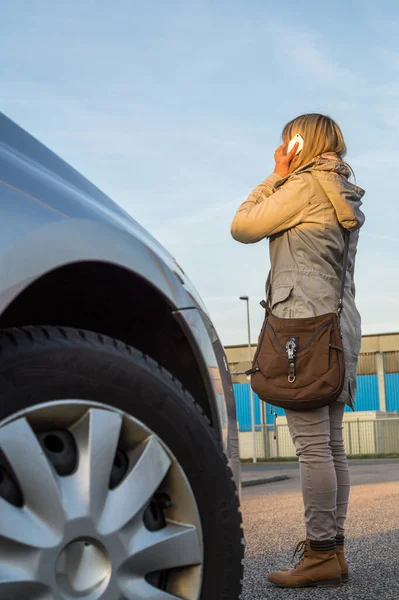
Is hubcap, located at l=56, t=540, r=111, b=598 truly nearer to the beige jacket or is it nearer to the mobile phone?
the beige jacket

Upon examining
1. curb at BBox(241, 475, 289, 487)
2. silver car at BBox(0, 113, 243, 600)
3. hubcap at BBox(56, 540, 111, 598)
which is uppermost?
silver car at BBox(0, 113, 243, 600)

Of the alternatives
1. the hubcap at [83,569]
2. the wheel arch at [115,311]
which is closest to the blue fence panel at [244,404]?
the wheel arch at [115,311]

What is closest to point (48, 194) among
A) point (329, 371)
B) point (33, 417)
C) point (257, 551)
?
point (33, 417)

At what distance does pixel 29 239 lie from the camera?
1.79 meters

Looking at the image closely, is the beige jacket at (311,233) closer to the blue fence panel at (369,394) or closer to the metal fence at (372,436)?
the metal fence at (372,436)

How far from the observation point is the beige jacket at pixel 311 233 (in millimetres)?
3568

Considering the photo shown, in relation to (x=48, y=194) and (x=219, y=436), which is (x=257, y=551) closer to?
(x=219, y=436)

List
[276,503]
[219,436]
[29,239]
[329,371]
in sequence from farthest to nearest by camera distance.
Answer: [276,503]
[329,371]
[219,436]
[29,239]

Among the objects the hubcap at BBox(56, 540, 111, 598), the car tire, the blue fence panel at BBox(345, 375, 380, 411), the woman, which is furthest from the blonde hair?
the blue fence panel at BBox(345, 375, 380, 411)

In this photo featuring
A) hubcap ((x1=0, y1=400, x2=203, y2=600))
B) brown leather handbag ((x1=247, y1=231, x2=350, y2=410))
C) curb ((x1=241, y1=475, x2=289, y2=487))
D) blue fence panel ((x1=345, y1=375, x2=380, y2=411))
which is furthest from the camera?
blue fence panel ((x1=345, y1=375, x2=380, y2=411))

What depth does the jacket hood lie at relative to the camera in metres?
3.57

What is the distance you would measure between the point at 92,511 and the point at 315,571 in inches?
76.3

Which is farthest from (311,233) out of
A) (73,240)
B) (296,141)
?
(73,240)

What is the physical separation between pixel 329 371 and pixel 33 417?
1.91 meters
